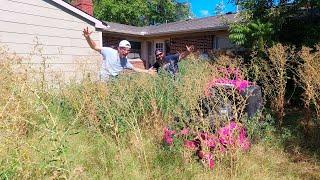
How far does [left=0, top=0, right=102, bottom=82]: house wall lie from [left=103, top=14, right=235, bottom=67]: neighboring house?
579cm

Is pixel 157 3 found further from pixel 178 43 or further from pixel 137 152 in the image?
pixel 137 152

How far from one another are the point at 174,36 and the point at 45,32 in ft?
37.4

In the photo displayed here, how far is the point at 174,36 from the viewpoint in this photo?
2089 cm

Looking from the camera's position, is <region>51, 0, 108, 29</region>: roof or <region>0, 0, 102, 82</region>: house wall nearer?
<region>0, 0, 102, 82</region>: house wall

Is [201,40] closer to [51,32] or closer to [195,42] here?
[195,42]

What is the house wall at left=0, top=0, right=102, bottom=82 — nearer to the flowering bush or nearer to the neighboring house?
the flowering bush

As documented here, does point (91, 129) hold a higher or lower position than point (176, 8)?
lower

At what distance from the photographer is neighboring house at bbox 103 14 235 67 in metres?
18.1

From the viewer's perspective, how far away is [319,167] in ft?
15.4

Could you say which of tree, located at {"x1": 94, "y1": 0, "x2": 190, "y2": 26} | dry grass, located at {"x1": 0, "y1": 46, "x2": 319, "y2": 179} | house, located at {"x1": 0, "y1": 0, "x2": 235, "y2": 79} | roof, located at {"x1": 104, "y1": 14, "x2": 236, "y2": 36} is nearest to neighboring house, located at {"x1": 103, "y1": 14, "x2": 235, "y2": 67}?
roof, located at {"x1": 104, "y1": 14, "x2": 236, "y2": 36}

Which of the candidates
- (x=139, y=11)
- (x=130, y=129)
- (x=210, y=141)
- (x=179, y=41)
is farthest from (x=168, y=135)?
(x=139, y=11)

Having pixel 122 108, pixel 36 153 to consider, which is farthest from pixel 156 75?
pixel 36 153

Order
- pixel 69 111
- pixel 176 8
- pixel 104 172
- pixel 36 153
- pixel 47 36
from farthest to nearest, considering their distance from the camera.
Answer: pixel 176 8, pixel 47 36, pixel 69 111, pixel 104 172, pixel 36 153

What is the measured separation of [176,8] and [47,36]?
1162 inches
